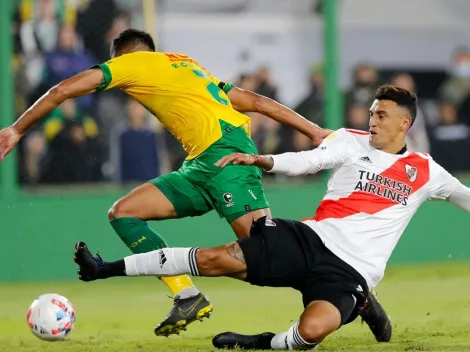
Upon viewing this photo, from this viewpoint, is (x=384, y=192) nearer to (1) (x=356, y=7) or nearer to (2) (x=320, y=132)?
(2) (x=320, y=132)

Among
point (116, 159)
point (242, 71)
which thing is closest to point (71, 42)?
point (116, 159)

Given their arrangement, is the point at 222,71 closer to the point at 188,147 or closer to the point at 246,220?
the point at 188,147

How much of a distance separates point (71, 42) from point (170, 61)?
441 centimetres

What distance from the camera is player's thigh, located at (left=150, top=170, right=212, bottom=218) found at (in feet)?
27.5

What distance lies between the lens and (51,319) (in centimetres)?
780

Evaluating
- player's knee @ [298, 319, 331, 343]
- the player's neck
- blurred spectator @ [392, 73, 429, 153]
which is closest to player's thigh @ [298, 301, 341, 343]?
player's knee @ [298, 319, 331, 343]

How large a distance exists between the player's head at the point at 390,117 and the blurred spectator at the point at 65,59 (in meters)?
5.59

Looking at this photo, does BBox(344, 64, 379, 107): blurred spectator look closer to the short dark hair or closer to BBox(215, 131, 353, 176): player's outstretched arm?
the short dark hair

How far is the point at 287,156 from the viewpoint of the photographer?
7133 millimetres

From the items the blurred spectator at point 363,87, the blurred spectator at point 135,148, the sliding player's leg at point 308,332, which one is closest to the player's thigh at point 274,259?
the sliding player's leg at point 308,332

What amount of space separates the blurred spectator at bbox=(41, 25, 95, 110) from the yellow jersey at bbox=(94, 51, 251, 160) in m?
4.25

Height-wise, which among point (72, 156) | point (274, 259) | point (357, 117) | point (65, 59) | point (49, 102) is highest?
point (65, 59)

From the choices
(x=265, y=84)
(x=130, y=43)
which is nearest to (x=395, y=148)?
(x=130, y=43)

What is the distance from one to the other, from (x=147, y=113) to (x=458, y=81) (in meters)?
4.63
